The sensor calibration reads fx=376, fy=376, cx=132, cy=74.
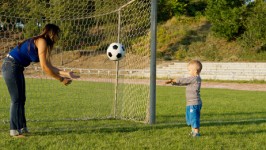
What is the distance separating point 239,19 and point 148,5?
91.0 feet

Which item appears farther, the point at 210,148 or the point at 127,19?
the point at 127,19

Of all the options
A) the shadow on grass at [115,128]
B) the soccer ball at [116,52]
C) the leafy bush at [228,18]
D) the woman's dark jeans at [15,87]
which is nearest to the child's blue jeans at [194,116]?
the shadow on grass at [115,128]

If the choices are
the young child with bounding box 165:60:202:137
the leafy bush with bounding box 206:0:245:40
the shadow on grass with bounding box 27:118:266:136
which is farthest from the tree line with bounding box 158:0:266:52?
the young child with bounding box 165:60:202:137

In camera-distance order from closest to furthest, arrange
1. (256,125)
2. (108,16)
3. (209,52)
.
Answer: (256,125), (108,16), (209,52)

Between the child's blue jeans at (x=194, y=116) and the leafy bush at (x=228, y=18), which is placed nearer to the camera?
the child's blue jeans at (x=194, y=116)

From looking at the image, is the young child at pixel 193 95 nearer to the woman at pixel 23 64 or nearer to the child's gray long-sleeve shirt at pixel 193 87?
the child's gray long-sleeve shirt at pixel 193 87

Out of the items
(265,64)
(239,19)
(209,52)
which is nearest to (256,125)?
(265,64)

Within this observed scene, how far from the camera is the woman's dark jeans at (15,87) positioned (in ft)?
18.9

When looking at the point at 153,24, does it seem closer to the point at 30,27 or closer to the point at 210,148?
the point at 210,148

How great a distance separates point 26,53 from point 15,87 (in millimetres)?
573

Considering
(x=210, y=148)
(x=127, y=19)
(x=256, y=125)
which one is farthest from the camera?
(x=127, y=19)

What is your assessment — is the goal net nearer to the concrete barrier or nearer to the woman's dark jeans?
the woman's dark jeans

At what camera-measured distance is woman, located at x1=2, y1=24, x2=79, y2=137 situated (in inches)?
218

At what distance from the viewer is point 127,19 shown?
29.5 ft
